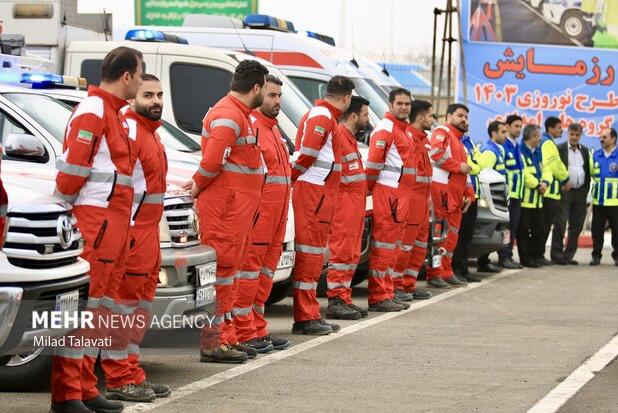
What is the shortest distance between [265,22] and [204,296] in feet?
28.7

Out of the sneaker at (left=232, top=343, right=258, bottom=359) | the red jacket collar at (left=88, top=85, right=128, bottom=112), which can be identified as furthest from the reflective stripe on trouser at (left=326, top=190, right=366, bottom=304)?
the red jacket collar at (left=88, top=85, right=128, bottom=112)

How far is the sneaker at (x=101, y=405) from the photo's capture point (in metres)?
7.74

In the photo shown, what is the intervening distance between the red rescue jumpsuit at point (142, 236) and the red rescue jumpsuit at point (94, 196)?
252mm

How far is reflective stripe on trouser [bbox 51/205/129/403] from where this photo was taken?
7496 millimetres

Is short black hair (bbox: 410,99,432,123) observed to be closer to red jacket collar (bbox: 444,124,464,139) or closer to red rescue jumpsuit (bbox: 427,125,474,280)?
red rescue jumpsuit (bbox: 427,125,474,280)

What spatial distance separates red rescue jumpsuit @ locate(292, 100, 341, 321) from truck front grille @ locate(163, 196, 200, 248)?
2.17 meters

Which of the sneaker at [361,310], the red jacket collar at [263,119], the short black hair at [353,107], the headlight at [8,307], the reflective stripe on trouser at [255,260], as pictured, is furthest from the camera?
the sneaker at [361,310]

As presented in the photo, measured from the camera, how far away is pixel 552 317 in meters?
13.0

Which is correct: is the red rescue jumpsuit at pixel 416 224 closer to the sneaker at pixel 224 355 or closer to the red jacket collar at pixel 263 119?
the red jacket collar at pixel 263 119

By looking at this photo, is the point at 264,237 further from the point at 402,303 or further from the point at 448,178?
the point at 448,178

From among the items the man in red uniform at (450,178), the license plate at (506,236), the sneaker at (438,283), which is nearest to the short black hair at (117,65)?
the man in red uniform at (450,178)

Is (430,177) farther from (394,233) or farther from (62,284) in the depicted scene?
(62,284)

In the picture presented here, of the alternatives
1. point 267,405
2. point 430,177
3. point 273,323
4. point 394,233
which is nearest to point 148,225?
point 267,405

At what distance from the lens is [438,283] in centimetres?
1585
